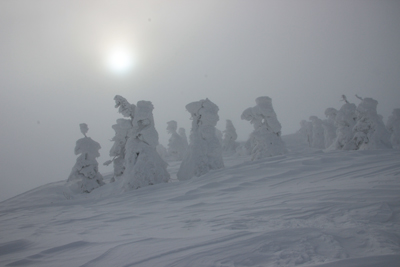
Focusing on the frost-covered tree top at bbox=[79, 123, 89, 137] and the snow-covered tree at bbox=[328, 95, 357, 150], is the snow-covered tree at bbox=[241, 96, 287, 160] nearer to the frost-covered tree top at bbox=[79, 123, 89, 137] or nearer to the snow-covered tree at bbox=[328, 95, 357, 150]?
the snow-covered tree at bbox=[328, 95, 357, 150]

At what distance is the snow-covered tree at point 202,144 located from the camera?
49.0ft

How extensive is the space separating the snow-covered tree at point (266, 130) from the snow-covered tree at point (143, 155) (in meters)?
8.95

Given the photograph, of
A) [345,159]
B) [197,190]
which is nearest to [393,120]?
[345,159]

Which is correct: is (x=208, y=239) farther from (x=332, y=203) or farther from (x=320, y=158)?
(x=320, y=158)

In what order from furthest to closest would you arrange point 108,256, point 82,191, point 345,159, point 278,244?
point 82,191, point 345,159, point 108,256, point 278,244

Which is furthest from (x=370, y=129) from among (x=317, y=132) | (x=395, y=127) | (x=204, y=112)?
(x=317, y=132)

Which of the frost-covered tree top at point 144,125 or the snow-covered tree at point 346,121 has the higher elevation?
the frost-covered tree top at point 144,125

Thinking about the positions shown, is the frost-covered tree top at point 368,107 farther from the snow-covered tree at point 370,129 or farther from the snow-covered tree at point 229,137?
the snow-covered tree at point 229,137

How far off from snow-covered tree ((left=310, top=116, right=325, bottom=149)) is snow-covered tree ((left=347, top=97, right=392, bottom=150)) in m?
18.3

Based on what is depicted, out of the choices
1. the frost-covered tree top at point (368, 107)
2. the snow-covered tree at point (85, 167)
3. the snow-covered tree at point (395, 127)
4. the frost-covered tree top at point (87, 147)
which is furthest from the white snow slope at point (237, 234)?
the snow-covered tree at point (395, 127)

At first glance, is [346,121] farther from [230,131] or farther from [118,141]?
[118,141]

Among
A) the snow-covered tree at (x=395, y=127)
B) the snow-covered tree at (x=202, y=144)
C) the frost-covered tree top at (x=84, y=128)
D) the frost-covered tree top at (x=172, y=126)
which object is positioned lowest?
the snow-covered tree at (x=395, y=127)

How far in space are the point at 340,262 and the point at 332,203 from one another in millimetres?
2440

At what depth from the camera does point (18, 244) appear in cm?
460
